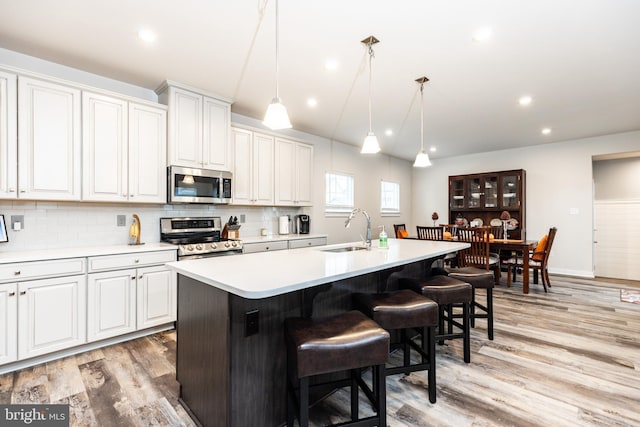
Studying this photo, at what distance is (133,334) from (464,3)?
3.89 m

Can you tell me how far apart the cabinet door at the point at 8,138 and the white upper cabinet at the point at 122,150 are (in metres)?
0.45

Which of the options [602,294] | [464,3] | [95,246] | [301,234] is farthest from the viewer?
[301,234]

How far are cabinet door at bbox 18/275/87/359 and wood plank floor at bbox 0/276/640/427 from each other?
0.17 meters

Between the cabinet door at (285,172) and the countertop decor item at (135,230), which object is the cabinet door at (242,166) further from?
the countertop decor item at (135,230)

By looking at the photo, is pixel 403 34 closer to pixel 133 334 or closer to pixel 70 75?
pixel 70 75

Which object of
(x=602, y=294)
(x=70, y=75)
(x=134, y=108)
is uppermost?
(x=70, y=75)

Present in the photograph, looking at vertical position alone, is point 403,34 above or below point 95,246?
above

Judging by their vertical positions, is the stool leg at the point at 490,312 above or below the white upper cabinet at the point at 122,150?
below

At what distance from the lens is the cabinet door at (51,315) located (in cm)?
234

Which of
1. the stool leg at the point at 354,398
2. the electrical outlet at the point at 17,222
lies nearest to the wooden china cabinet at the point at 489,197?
the stool leg at the point at 354,398

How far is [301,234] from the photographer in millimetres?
4980

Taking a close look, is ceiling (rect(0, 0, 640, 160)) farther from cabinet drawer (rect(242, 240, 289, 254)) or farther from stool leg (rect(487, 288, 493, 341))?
stool leg (rect(487, 288, 493, 341))

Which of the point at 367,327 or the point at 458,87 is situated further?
the point at 458,87

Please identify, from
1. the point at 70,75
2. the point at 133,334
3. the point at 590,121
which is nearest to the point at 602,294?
the point at 590,121
